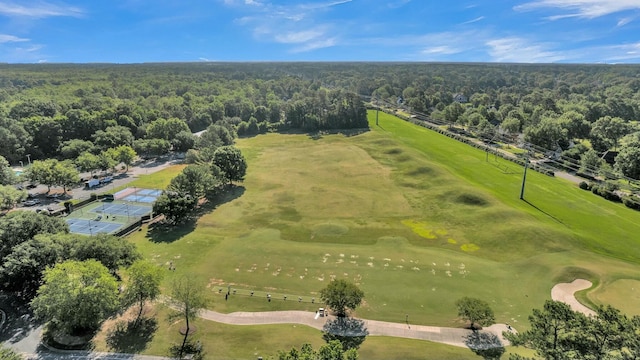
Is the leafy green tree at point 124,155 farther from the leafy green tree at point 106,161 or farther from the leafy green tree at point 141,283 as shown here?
the leafy green tree at point 141,283

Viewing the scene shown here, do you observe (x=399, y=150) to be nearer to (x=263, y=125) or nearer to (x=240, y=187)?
(x=240, y=187)

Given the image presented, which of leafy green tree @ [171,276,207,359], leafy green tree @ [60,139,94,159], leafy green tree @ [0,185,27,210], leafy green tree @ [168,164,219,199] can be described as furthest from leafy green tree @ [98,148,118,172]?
leafy green tree @ [171,276,207,359]

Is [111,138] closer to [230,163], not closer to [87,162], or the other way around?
[87,162]

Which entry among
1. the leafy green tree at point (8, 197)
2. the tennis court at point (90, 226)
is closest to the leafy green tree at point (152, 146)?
the leafy green tree at point (8, 197)

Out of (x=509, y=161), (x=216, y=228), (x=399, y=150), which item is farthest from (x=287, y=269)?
(x=509, y=161)

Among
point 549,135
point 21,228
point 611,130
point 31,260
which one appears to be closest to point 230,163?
point 21,228

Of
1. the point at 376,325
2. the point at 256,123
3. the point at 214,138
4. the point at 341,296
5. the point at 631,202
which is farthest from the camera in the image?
the point at 256,123
